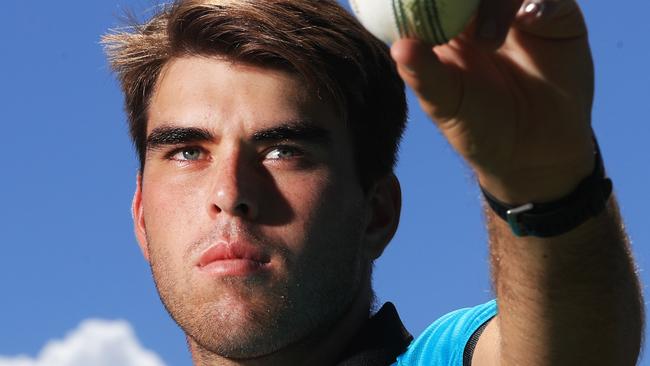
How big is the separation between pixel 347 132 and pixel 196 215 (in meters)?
1.02

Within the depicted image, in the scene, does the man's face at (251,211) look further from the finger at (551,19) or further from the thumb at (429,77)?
the finger at (551,19)

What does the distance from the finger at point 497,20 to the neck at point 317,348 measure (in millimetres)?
2480

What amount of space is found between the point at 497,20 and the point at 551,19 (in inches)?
7.0

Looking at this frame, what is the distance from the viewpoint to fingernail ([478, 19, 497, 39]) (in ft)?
12.5

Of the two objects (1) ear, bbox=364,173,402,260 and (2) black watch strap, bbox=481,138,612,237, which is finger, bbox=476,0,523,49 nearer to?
(2) black watch strap, bbox=481,138,612,237

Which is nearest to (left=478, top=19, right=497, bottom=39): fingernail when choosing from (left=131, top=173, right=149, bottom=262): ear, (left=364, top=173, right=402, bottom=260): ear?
(left=364, top=173, right=402, bottom=260): ear

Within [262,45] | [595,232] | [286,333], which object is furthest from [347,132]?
[595,232]

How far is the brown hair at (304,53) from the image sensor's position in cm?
618

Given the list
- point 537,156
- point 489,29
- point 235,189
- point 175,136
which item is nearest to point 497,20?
point 489,29

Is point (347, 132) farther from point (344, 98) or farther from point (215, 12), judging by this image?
point (215, 12)

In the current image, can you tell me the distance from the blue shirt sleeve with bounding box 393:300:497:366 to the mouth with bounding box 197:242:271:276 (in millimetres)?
872

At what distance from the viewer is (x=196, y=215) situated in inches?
227

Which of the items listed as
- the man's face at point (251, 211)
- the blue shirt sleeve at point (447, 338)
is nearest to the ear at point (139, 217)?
the man's face at point (251, 211)

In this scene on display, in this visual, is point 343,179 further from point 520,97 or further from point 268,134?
point 520,97
